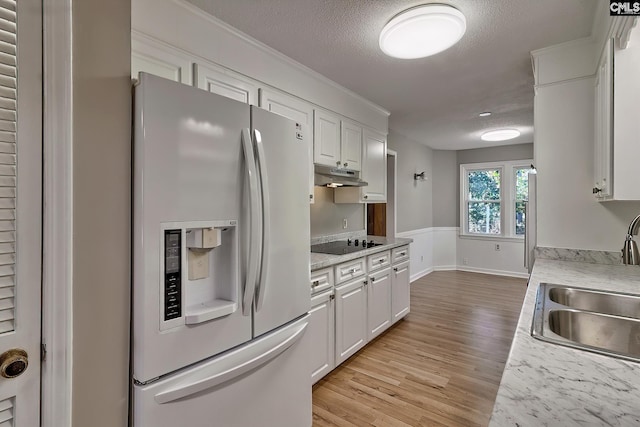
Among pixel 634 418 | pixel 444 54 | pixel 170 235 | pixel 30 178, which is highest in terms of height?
pixel 444 54

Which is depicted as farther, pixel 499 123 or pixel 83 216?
pixel 499 123

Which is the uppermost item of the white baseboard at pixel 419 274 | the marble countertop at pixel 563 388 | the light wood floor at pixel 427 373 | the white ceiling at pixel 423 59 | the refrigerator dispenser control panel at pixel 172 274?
the white ceiling at pixel 423 59

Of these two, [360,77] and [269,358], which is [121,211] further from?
[360,77]

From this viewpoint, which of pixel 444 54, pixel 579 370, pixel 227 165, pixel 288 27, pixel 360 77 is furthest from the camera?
pixel 360 77

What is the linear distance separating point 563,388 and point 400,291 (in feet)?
9.04

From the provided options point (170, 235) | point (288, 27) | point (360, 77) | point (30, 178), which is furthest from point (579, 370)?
point (360, 77)

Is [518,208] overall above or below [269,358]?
above

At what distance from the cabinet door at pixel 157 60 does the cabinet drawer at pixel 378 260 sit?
198 centimetres

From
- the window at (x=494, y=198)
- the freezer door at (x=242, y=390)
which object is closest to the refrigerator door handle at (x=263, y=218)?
the freezer door at (x=242, y=390)

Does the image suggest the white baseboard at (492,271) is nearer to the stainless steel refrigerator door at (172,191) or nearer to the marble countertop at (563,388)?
the marble countertop at (563,388)

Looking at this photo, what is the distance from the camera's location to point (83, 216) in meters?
0.99

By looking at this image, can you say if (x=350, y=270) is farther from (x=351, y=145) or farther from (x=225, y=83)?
(x=225, y=83)

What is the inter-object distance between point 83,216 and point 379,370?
2.31 metres

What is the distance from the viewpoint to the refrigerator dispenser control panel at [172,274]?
108cm
